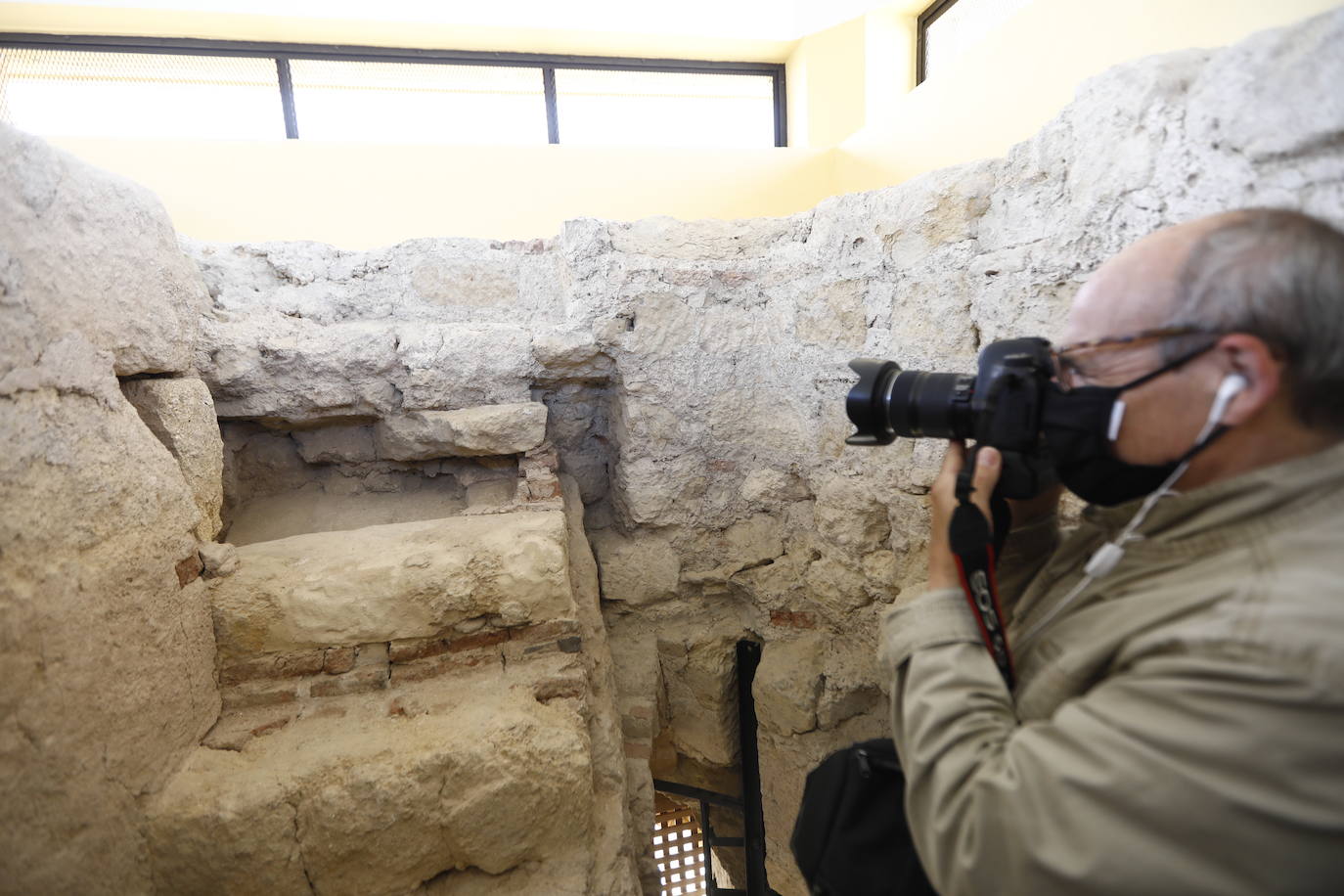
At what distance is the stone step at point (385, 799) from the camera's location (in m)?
1.24

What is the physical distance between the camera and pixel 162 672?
129cm

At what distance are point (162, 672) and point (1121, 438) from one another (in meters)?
1.70

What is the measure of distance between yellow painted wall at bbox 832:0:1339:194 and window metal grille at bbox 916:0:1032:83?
0.21 m

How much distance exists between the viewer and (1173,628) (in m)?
0.61

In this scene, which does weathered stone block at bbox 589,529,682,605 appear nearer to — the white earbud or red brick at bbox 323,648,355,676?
red brick at bbox 323,648,355,676

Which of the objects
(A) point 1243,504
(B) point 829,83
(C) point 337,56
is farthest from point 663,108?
(A) point 1243,504

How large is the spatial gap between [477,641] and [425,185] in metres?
2.68

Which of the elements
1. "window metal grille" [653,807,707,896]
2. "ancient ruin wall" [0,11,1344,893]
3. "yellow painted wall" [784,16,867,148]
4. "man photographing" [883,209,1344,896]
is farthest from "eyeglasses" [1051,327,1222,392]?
"window metal grille" [653,807,707,896]

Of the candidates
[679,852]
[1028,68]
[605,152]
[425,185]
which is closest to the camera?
[1028,68]

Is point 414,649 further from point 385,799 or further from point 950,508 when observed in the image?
point 950,508

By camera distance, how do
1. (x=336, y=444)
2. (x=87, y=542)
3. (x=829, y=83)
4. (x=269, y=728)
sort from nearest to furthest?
1. (x=87, y=542)
2. (x=269, y=728)
3. (x=336, y=444)
4. (x=829, y=83)

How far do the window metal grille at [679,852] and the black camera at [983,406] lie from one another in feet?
14.9

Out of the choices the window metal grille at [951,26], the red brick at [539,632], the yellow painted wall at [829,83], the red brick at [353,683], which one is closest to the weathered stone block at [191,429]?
the red brick at [353,683]

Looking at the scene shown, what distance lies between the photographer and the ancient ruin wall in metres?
1.10
